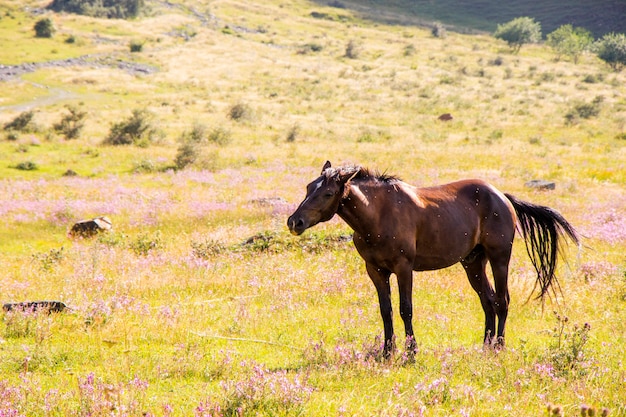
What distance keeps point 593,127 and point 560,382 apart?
44.5 m

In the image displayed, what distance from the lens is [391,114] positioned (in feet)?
181

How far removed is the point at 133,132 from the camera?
39.0 meters

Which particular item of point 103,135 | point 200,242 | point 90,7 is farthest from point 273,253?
point 90,7

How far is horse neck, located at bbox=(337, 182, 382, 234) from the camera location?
6.75 meters

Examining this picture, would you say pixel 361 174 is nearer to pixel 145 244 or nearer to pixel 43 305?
pixel 43 305

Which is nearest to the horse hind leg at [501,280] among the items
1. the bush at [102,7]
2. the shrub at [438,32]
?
the bush at [102,7]

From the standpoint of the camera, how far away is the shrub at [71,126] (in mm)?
39787

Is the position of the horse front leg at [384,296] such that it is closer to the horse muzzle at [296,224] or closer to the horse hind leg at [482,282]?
the horse muzzle at [296,224]

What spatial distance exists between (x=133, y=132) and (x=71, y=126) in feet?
18.3

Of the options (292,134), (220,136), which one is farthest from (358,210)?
(292,134)

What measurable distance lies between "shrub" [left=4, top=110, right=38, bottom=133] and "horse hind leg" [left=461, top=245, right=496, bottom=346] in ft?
133

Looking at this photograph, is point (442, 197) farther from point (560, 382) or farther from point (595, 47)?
point (595, 47)

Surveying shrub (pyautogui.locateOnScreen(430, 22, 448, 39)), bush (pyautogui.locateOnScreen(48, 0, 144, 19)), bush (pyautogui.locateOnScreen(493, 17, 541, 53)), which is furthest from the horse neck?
shrub (pyautogui.locateOnScreen(430, 22, 448, 39))

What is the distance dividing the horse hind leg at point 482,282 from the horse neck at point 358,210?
6.97 feet
